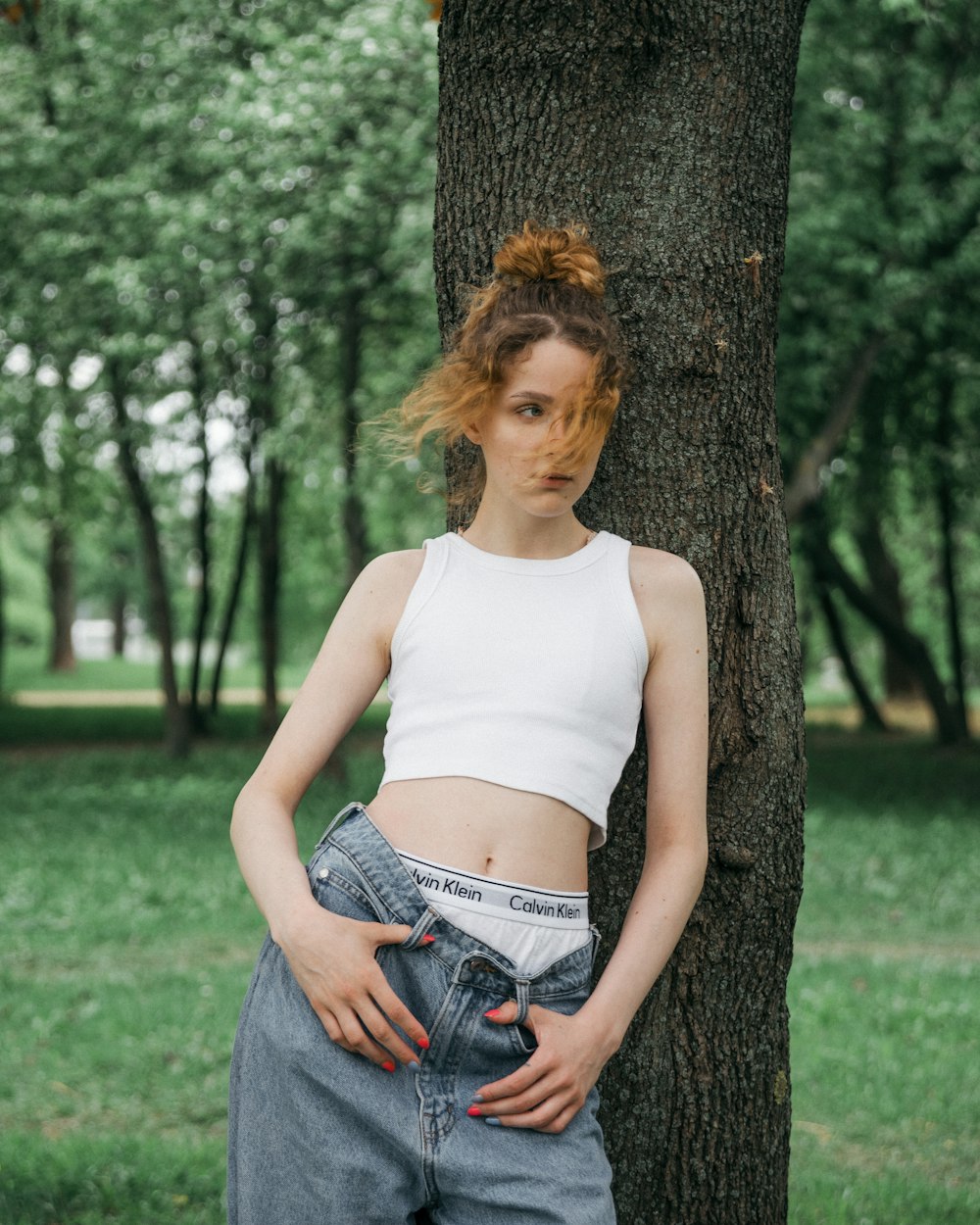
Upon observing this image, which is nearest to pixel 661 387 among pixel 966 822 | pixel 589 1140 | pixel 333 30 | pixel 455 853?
pixel 455 853

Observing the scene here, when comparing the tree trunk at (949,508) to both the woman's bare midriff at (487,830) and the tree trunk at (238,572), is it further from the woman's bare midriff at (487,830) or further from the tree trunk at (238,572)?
the woman's bare midriff at (487,830)

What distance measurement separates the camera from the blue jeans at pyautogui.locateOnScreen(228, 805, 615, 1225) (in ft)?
6.19

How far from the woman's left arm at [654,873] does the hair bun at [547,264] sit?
45 cm

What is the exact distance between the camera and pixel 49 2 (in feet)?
43.4

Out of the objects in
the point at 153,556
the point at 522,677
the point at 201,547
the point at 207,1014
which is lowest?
the point at 201,547

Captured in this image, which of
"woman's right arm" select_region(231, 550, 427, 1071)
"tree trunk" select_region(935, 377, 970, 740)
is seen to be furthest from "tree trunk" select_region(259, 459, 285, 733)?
"woman's right arm" select_region(231, 550, 427, 1071)

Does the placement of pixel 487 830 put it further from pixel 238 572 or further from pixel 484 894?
pixel 238 572

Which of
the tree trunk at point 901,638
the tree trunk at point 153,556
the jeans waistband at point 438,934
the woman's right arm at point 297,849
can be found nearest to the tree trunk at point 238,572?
the tree trunk at point 153,556

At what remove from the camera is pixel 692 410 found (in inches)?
100

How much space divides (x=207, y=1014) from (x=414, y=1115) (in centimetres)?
469

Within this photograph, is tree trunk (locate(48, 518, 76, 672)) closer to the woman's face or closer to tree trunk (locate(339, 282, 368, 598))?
tree trunk (locate(339, 282, 368, 598))

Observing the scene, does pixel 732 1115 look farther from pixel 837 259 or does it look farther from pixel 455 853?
pixel 837 259

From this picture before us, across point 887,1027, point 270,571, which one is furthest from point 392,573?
point 270,571

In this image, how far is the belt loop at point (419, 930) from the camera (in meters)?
1.90
